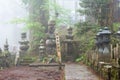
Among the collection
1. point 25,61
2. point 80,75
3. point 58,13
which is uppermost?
point 58,13

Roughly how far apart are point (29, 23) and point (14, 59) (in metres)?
3.41

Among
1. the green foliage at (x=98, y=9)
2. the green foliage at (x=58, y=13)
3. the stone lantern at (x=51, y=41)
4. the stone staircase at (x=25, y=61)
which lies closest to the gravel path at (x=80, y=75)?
the stone staircase at (x=25, y=61)

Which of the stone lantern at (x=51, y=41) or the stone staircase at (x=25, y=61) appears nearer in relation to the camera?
the stone staircase at (x=25, y=61)

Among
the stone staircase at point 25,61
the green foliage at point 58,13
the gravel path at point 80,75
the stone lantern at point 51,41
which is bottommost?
the stone staircase at point 25,61

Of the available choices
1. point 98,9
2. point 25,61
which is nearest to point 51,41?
point 25,61

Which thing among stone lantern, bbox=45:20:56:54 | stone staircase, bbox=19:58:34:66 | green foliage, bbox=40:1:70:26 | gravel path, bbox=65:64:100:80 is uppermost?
green foliage, bbox=40:1:70:26

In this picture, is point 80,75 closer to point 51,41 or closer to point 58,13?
point 51,41

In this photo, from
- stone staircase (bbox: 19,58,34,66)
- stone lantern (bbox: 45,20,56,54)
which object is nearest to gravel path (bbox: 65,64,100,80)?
stone staircase (bbox: 19,58,34,66)

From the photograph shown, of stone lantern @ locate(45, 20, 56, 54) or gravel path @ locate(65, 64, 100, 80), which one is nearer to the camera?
gravel path @ locate(65, 64, 100, 80)

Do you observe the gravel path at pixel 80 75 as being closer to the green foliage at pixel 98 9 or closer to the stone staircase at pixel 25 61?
the stone staircase at pixel 25 61

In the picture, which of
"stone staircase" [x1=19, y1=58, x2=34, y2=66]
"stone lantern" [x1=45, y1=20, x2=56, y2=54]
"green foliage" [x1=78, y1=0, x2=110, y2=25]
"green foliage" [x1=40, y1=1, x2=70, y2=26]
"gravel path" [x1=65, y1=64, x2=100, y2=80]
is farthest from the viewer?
"green foliage" [x1=40, y1=1, x2=70, y2=26]

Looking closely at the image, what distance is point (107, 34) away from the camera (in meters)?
11.1

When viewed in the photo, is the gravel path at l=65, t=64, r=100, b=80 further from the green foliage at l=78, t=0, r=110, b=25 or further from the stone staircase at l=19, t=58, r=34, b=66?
the green foliage at l=78, t=0, r=110, b=25

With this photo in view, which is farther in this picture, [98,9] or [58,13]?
[58,13]
